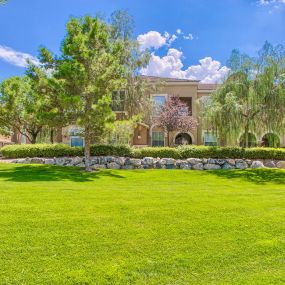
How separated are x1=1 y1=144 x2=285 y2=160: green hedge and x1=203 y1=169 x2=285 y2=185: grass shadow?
221cm

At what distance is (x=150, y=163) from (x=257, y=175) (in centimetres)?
615

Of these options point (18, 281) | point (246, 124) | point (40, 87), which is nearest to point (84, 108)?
point (40, 87)

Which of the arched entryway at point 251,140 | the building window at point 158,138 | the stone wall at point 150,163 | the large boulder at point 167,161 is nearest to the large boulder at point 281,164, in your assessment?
the stone wall at point 150,163

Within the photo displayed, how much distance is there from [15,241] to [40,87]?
1233 centimetres

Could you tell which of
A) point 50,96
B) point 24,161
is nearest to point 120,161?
point 50,96

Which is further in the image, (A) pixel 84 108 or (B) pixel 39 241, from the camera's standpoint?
(A) pixel 84 108

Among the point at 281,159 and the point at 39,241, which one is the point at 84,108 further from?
the point at 281,159

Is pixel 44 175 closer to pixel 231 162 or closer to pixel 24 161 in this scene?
pixel 24 161

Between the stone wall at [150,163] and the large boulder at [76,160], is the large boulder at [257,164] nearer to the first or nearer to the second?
the stone wall at [150,163]

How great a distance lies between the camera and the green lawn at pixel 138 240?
157 inches

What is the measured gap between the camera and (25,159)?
59.7 ft

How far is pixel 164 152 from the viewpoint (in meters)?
18.3

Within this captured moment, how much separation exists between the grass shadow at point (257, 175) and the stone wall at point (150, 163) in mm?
1551

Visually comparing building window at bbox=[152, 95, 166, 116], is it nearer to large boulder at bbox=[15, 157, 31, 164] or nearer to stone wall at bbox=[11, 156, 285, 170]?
stone wall at bbox=[11, 156, 285, 170]
